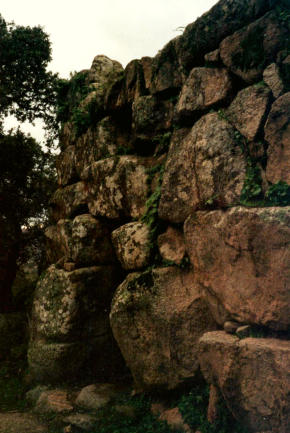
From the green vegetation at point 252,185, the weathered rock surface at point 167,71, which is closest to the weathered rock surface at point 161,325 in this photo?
the green vegetation at point 252,185

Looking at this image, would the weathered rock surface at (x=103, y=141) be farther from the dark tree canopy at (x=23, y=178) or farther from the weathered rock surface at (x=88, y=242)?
the dark tree canopy at (x=23, y=178)

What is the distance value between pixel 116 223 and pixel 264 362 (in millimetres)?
6277

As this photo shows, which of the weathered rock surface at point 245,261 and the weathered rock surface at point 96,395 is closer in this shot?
the weathered rock surface at point 245,261

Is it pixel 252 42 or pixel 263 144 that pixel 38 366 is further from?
pixel 252 42

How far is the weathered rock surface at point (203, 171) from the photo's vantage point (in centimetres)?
668

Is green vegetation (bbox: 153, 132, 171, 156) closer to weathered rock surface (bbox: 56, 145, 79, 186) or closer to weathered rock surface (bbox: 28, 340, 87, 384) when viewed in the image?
weathered rock surface (bbox: 56, 145, 79, 186)

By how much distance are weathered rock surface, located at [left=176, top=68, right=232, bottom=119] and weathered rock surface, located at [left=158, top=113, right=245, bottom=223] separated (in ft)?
1.32

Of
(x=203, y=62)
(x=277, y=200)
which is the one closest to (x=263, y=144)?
(x=277, y=200)

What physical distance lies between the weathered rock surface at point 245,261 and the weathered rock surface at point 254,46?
2.72m

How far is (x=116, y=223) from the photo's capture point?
10.9 meters

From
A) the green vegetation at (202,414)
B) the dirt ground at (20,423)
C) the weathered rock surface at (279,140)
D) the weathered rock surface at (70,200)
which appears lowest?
the dirt ground at (20,423)

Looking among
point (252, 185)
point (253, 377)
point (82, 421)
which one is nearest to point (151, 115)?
point (252, 185)

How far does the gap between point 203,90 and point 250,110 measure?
1443mm

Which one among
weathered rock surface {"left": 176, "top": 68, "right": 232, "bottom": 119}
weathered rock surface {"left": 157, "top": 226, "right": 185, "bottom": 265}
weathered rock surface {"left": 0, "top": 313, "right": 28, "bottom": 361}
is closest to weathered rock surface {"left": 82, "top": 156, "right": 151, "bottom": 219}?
weathered rock surface {"left": 157, "top": 226, "right": 185, "bottom": 265}
